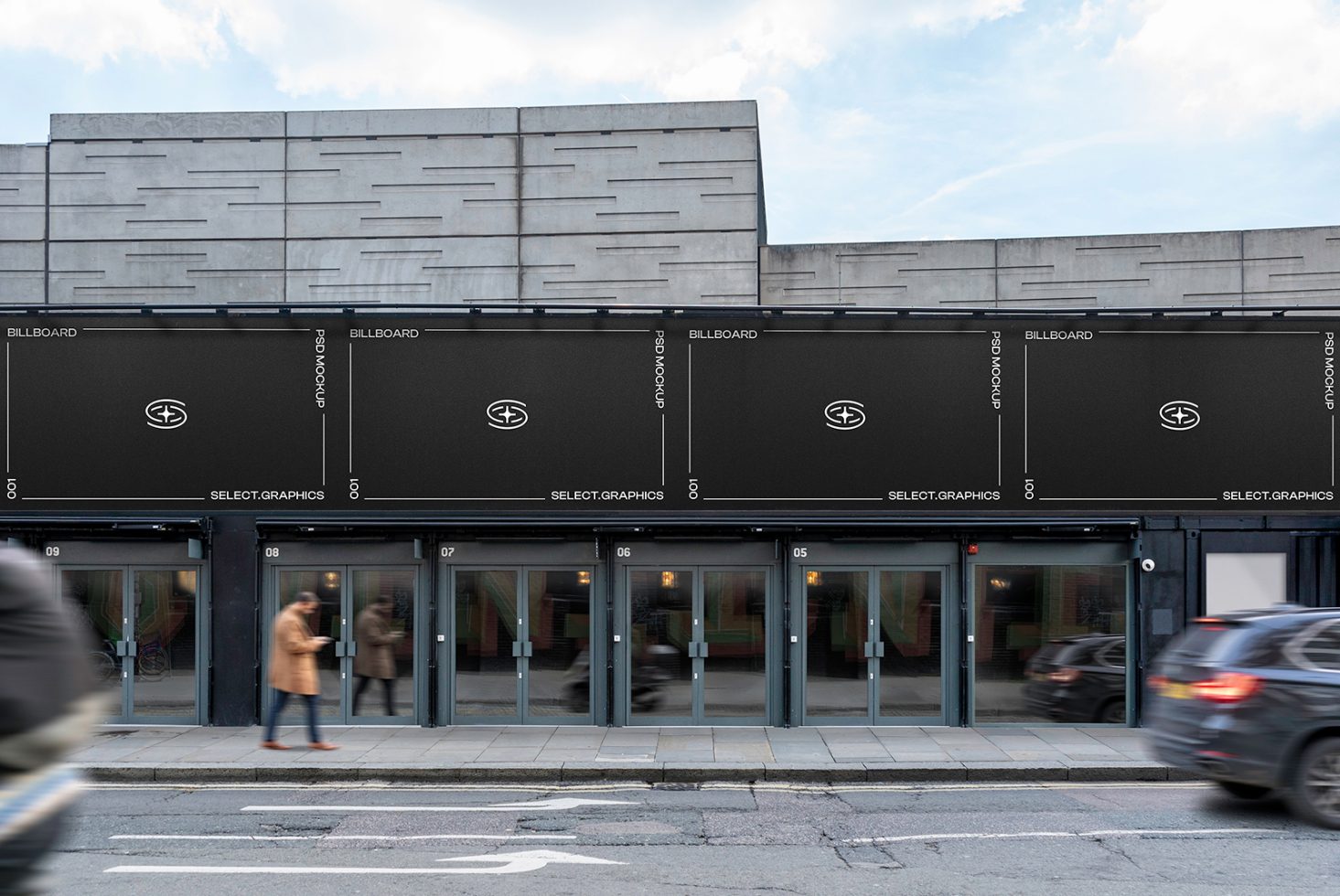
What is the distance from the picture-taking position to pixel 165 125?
18.3 meters

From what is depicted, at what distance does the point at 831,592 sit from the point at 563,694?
3.78 meters

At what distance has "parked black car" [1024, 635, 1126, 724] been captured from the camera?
42.5ft

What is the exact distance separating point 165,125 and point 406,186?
465cm

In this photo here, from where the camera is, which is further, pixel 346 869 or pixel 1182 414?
pixel 1182 414

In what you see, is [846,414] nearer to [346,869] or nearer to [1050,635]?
[1050,635]

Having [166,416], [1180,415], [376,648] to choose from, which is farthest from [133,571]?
[1180,415]

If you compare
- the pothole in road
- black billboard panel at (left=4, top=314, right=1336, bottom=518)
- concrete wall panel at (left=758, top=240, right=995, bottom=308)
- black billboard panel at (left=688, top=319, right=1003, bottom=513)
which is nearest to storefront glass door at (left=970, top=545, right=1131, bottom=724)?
black billboard panel at (left=4, top=314, right=1336, bottom=518)

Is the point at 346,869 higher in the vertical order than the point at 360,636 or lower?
lower

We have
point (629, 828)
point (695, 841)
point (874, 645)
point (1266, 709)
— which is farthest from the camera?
point (874, 645)

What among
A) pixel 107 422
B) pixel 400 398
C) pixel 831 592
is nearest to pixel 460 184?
pixel 400 398

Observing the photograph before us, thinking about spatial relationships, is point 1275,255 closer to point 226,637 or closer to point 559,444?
point 559,444

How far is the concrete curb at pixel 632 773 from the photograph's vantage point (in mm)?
10094

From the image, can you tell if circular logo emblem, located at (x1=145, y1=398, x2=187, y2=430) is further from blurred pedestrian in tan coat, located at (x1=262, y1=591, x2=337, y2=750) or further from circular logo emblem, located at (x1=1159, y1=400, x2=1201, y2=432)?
circular logo emblem, located at (x1=1159, y1=400, x2=1201, y2=432)

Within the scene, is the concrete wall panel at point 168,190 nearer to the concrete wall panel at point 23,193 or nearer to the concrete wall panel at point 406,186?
the concrete wall panel at point 23,193
